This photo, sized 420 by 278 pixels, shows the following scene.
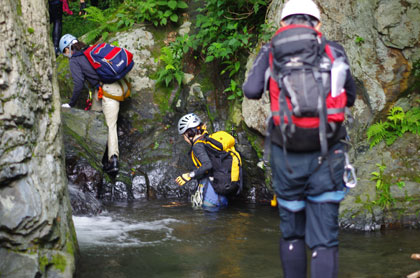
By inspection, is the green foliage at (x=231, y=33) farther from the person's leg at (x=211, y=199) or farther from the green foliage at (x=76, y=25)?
the green foliage at (x=76, y=25)

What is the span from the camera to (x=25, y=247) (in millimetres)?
4914

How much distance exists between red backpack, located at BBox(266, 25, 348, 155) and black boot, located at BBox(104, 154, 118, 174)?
7.15m

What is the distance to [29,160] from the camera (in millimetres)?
5066

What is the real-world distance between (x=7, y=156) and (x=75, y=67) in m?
5.78

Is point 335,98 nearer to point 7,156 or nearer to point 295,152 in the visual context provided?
point 295,152

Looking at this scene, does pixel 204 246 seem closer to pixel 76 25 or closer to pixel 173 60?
pixel 173 60

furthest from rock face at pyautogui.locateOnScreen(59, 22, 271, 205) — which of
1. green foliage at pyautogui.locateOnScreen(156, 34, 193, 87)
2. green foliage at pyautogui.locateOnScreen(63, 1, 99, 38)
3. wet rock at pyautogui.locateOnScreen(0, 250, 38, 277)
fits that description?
green foliage at pyautogui.locateOnScreen(63, 1, 99, 38)

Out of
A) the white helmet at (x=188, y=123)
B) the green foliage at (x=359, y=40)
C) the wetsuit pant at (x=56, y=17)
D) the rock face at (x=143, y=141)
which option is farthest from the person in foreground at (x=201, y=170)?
the wetsuit pant at (x=56, y=17)

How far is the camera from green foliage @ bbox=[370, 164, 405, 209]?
24.9ft

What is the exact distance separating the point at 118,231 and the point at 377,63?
17.1 ft

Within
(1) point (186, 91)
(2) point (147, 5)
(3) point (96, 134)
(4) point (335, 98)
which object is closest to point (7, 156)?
(4) point (335, 98)

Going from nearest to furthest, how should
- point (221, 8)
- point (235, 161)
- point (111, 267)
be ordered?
point (111, 267) → point (235, 161) → point (221, 8)

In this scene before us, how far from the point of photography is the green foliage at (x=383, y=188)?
7.59 m

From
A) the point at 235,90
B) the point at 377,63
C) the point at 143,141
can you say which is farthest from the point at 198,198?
the point at 377,63
